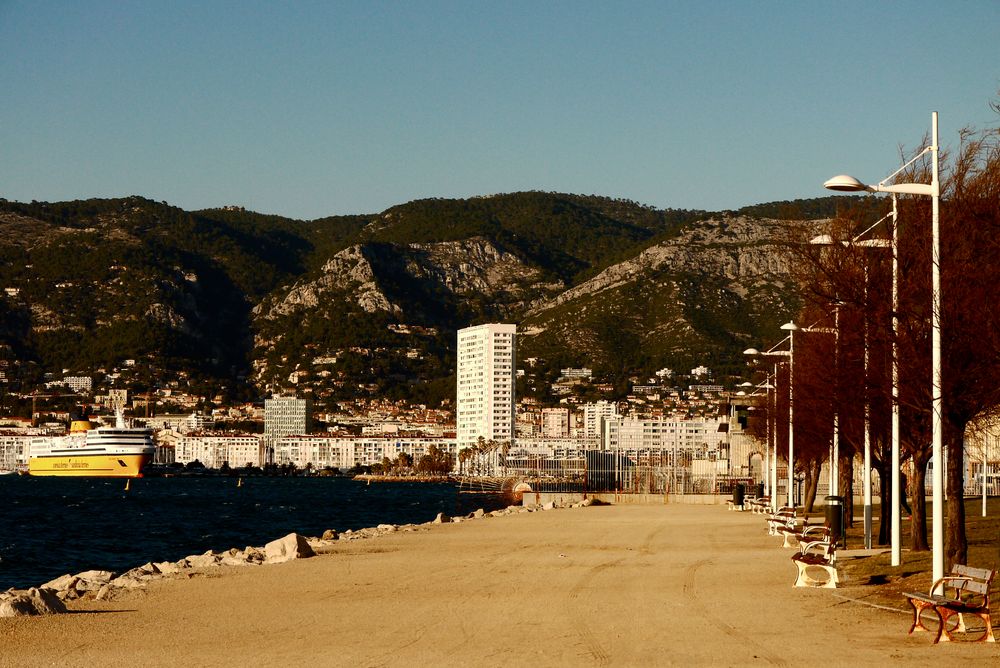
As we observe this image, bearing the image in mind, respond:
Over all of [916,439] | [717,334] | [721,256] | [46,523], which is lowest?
[46,523]

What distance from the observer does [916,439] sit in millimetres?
24141

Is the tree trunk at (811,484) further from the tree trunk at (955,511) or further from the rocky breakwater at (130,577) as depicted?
the tree trunk at (955,511)

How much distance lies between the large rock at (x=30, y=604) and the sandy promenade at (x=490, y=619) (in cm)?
29

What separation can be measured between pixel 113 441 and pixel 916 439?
140 meters

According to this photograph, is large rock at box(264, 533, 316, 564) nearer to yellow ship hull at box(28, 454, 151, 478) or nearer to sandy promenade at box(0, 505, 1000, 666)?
sandy promenade at box(0, 505, 1000, 666)

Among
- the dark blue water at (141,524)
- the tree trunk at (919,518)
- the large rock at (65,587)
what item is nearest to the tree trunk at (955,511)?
the tree trunk at (919,518)

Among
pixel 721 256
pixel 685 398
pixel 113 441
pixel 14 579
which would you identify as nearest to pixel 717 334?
pixel 721 256

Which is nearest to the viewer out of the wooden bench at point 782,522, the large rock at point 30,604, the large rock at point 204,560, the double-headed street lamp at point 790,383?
the large rock at point 30,604

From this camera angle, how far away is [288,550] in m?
27.2

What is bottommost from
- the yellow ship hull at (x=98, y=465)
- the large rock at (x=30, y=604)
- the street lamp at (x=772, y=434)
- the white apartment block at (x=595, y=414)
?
the yellow ship hull at (x=98, y=465)

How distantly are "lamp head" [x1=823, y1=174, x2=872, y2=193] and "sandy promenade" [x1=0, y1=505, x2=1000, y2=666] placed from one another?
5015 mm

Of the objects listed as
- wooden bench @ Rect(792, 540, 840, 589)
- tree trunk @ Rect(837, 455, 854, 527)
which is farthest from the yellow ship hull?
wooden bench @ Rect(792, 540, 840, 589)

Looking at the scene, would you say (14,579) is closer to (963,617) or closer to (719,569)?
(719,569)

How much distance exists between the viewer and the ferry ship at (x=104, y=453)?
15412 cm
